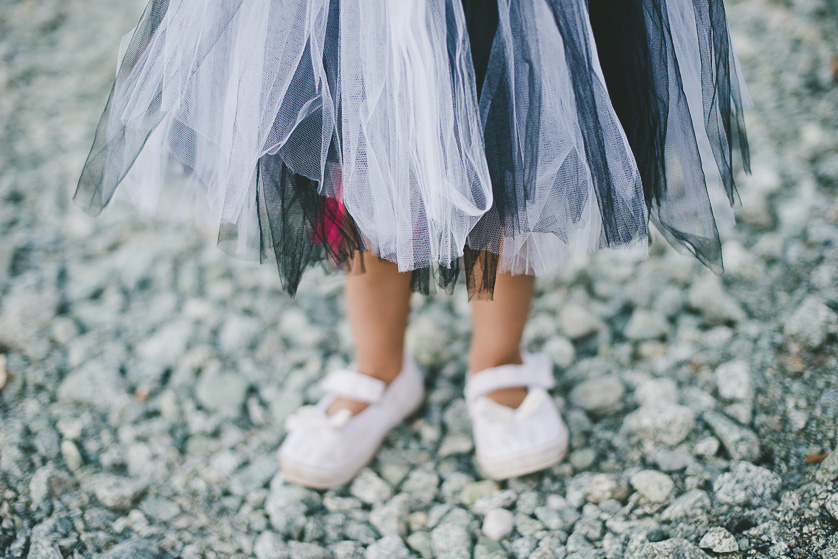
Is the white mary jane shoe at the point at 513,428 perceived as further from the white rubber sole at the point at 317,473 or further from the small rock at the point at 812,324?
the small rock at the point at 812,324

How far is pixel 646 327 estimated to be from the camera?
136cm

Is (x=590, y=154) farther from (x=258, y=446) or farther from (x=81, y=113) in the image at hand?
(x=81, y=113)

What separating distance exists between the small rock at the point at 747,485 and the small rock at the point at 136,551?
0.89 m

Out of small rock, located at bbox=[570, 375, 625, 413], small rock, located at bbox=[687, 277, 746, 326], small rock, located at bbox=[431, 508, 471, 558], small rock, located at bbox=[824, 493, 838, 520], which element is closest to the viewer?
small rock, located at bbox=[824, 493, 838, 520]

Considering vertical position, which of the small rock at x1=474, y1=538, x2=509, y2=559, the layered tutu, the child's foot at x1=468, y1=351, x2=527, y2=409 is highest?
the layered tutu

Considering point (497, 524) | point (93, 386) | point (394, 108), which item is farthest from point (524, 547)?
point (93, 386)

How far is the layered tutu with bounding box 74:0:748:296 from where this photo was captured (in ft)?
2.48

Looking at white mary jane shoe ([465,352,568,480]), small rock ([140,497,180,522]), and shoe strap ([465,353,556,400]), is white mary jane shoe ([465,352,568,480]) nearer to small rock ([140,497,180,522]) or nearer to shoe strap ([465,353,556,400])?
shoe strap ([465,353,556,400])

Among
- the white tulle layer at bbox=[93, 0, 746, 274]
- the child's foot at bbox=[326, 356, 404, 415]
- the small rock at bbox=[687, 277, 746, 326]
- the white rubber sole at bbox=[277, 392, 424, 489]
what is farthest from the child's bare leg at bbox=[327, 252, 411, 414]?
the small rock at bbox=[687, 277, 746, 326]

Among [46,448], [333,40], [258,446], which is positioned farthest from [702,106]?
[46,448]

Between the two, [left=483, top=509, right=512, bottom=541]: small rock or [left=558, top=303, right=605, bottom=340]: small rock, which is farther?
[left=558, top=303, right=605, bottom=340]: small rock

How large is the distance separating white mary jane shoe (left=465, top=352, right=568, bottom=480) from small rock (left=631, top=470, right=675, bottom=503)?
13 cm

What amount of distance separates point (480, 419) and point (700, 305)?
23.9 inches

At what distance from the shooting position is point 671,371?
126 cm
